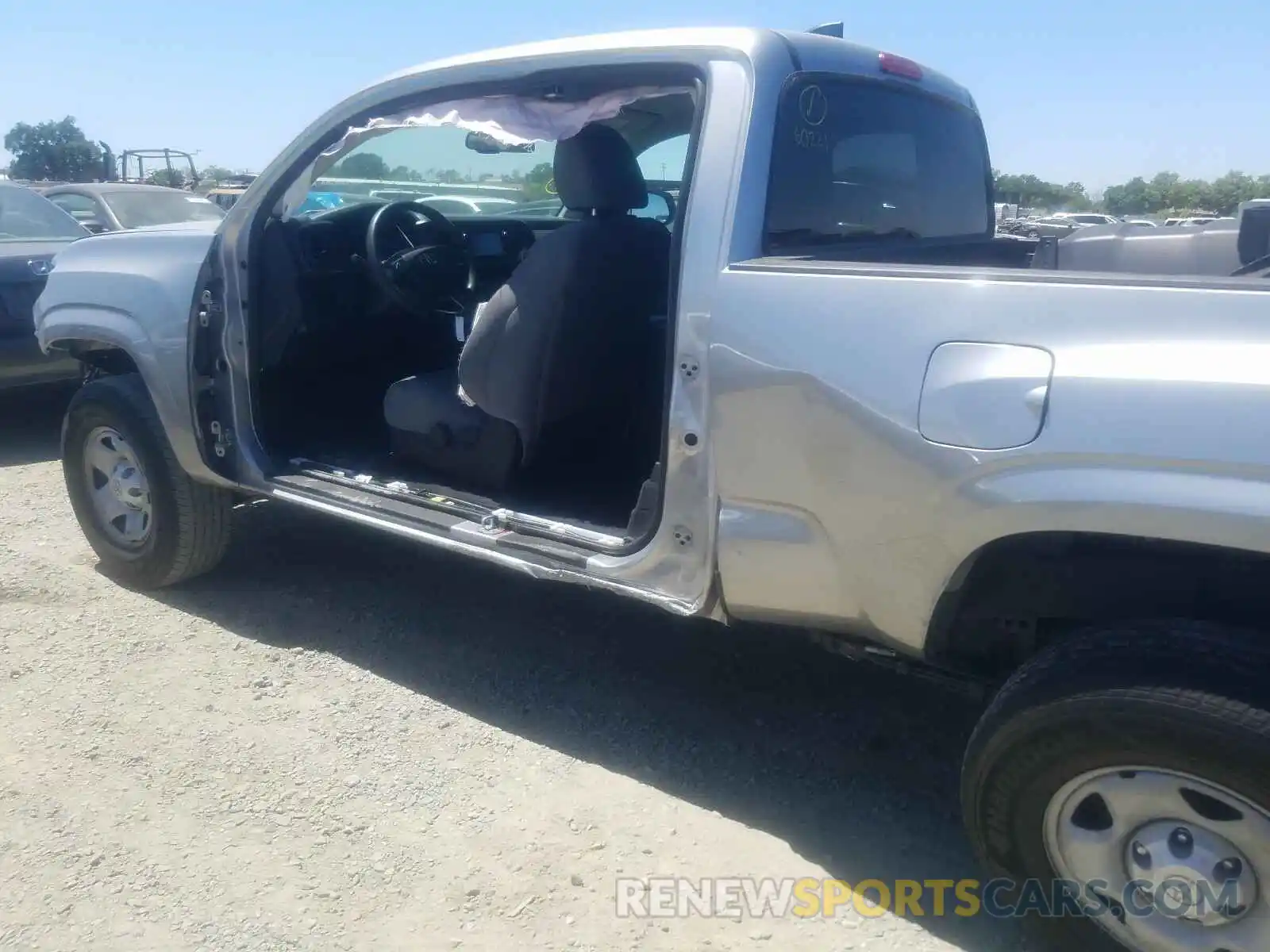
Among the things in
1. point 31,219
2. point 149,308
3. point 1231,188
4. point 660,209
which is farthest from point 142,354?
point 1231,188

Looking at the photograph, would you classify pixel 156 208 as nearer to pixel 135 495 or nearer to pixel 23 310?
pixel 23 310

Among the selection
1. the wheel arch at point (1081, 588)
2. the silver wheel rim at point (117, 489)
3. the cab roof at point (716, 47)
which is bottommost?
the silver wheel rim at point (117, 489)

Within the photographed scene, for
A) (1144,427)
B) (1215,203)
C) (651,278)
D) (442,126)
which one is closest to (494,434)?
(651,278)

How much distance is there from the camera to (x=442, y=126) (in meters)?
3.41

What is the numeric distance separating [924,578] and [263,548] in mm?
3290

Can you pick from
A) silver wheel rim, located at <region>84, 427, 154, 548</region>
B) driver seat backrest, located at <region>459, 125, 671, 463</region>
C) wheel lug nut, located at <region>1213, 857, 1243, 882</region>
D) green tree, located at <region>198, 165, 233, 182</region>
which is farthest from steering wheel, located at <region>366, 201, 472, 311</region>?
green tree, located at <region>198, 165, 233, 182</region>

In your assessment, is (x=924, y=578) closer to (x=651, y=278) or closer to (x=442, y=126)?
(x=651, y=278)

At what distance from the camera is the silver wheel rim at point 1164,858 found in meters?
1.99

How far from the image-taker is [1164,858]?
2066 millimetres

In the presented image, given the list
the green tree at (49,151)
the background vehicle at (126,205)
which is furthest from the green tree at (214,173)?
the background vehicle at (126,205)

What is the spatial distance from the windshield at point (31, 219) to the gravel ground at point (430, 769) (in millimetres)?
3392

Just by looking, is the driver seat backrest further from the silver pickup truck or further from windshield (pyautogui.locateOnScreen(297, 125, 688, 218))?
windshield (pyautogui.locateOnScreen(297, 125, 688, 218))

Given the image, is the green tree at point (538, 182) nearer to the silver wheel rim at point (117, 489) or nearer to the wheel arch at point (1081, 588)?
the silver wheel rim at point (117, 489)

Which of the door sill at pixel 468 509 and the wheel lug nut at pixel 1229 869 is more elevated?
the door sill at pixel 468 509
